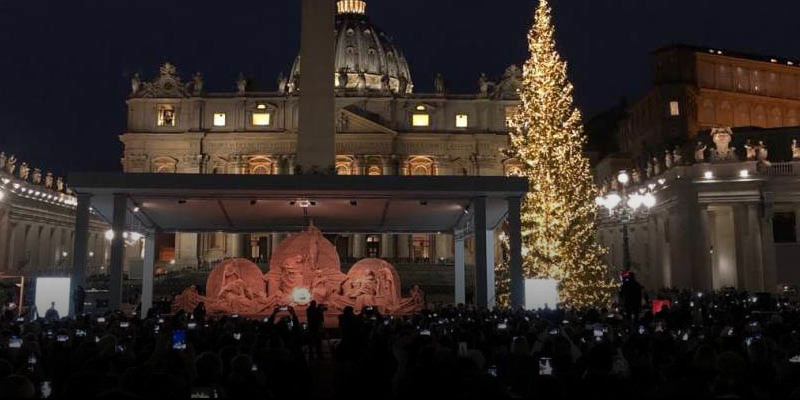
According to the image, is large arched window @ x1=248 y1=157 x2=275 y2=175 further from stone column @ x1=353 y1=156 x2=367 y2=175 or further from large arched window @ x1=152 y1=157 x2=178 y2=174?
stone column @ x1=353 y1=156 x2=367 y2=175

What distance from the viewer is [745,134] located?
163 feet

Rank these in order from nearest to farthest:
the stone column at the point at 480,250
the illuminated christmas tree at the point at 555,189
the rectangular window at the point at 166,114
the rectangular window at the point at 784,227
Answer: the stone column at the point at 480,250 < the illuminated christmas tree at the point at 555,189 < the rectangular window at the point at 784,227 < the rectangular window at the point at 166,114

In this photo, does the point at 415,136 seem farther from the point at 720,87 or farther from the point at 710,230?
the point at 710,230

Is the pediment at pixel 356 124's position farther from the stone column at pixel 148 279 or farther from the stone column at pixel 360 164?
the stone column at pixel 148 279

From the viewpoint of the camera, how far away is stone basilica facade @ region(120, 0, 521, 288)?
267 feet

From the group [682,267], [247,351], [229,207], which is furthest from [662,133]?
[247,351]

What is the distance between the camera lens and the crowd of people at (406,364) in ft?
18.4

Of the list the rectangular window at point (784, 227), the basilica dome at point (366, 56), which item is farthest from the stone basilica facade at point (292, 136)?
the rectangular window at point (784, 227)

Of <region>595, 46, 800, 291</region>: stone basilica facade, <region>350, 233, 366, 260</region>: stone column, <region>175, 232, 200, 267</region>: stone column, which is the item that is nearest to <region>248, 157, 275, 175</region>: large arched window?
<region>175, 232, 200, 267</region>: stone column

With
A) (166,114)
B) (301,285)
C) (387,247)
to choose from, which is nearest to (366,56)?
(166,114)

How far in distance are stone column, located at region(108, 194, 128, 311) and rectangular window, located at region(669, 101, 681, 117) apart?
45.8 meters

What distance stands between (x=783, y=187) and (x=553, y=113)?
21.0 metres

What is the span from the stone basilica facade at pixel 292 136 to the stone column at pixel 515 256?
5665 cm

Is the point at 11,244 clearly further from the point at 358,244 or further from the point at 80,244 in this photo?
the point at 80,244
